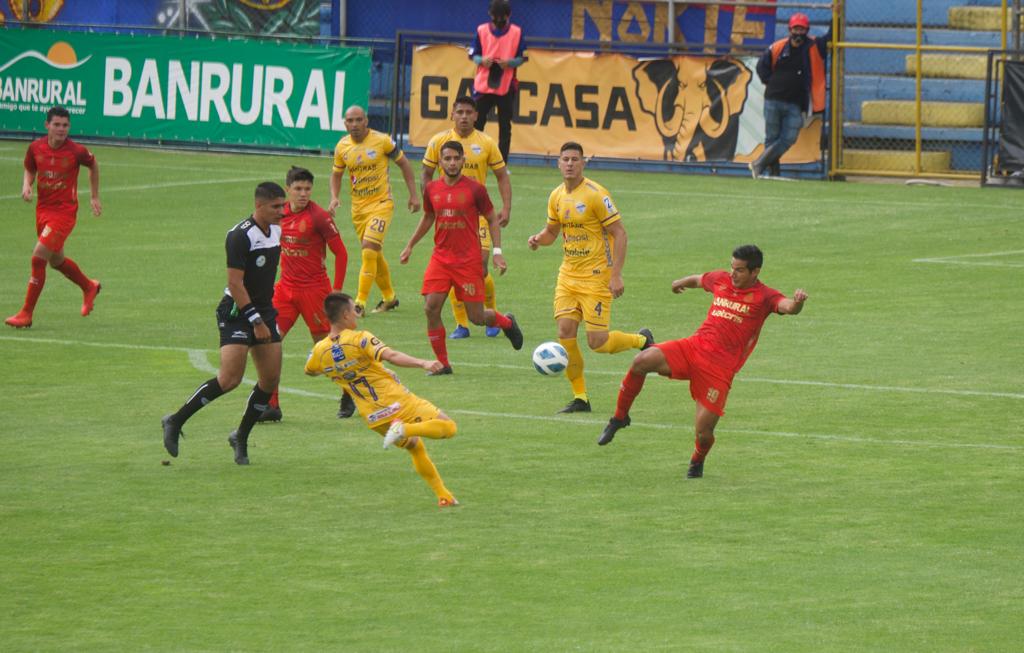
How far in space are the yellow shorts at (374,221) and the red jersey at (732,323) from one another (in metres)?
8.05

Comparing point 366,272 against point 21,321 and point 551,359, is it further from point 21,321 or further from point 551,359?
point 551,359

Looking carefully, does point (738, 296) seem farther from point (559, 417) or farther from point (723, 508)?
point (559, 417)

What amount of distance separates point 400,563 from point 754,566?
2.07m

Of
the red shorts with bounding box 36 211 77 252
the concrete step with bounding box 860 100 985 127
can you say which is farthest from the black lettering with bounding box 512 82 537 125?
the red shorts with bounding box 36 211 77 252

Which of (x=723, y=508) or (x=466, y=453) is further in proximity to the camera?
(x=466, y=453)

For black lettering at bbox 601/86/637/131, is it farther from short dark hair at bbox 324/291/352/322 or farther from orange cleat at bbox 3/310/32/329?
short dark hair at bbox 324/291/352/322

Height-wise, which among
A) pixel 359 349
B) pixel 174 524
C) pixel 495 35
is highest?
pixel 495 35

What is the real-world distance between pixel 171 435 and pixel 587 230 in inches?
164

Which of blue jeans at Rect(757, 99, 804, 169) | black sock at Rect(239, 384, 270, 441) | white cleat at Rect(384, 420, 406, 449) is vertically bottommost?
black sock at Rect(239, 384, 270, 441)

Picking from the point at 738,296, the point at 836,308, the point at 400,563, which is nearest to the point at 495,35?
the point at 836,308

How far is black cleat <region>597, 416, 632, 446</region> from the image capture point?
43.3ft

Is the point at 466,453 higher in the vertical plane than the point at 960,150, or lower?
lower

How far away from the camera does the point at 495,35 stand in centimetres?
3106

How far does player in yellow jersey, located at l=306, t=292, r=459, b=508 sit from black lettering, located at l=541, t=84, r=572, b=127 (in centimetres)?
2205
